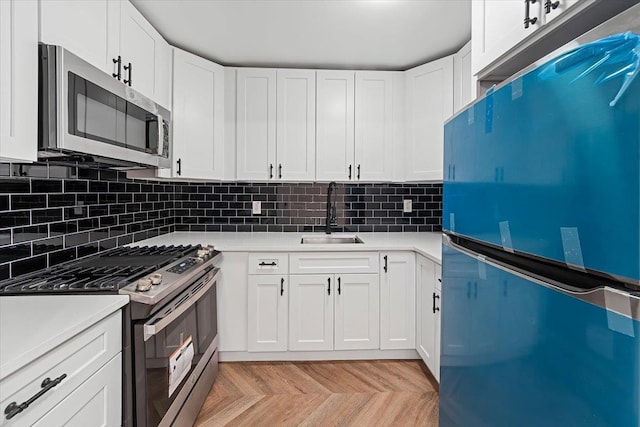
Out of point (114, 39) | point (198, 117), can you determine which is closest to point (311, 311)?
point (198, 117)

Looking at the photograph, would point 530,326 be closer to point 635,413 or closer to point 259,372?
point 635,413

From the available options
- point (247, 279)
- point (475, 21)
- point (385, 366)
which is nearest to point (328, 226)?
point (247, 279)

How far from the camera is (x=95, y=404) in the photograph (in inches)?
46.9

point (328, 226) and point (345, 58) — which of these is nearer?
point (345, 58)

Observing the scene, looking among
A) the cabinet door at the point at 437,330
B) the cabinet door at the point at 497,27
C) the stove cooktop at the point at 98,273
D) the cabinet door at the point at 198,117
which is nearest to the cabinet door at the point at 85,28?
the cabinet door at the point at 198,117

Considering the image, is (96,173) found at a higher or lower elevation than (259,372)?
higher

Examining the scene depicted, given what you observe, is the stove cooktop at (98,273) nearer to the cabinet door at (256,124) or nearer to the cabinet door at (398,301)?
the cabinet door at (256,124)

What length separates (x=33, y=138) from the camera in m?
1.22

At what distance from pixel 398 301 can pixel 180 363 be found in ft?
5.04

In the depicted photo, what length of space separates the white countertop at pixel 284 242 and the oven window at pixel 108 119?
0.90 meters

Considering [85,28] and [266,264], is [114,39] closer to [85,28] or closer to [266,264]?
[85,28]

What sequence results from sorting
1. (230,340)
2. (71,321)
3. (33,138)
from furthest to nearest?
(230,340) < (33,138) < (71,321)

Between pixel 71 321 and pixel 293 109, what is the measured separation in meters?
2.28

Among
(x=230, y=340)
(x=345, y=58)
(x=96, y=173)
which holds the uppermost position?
(x=345, y=58)
